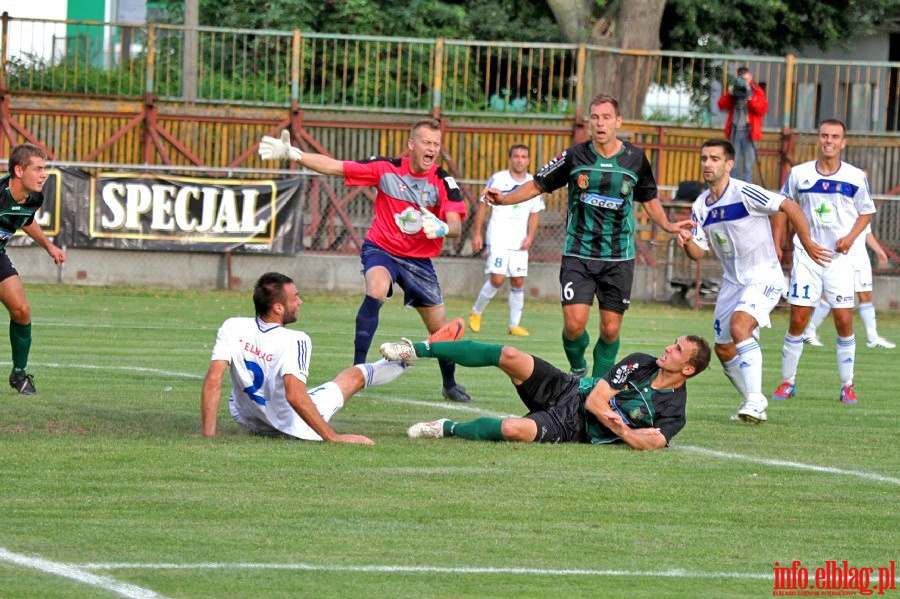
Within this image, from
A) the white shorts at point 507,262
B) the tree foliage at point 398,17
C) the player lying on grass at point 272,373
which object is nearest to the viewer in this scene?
the player lying on grass at point 272,373

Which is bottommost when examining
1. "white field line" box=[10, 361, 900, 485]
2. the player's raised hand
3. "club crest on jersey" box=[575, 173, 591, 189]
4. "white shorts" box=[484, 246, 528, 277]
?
"white field line" box=[10, 361, 900, 485]

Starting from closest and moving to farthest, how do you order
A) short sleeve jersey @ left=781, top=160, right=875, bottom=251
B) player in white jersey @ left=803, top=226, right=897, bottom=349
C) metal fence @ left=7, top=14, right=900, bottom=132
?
short sleeve jersey @ left=781, top=160, right=875, bottom=251 → player in white jersey @ left=803, top=226, right=897, bottom=349 → metal fence @ left=7, top=14, right=900, bottom=132

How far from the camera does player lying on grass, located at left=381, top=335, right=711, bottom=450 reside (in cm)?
891

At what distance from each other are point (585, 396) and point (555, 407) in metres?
0.21

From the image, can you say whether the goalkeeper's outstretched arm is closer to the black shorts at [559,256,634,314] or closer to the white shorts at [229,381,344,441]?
the white shorts at [229,381,344,441]

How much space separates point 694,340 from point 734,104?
15687mm

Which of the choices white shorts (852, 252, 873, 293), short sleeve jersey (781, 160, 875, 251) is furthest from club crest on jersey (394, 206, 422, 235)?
white shorts (852, 252, 873, 293)

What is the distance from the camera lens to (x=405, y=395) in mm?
12039

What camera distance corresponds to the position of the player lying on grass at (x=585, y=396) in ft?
29.2

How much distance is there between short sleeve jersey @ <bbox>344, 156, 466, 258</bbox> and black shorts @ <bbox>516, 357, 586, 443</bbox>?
2.64 m

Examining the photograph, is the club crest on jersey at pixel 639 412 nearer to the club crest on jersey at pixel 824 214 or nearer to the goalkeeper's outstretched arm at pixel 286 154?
the goalkeeper's outstretched arm at pixel 286 154

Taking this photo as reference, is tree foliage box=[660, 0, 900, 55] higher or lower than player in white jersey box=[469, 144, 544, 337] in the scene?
higher

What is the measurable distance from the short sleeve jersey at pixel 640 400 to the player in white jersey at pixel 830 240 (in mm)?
3842

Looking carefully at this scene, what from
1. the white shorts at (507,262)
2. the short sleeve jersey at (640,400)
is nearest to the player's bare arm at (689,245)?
the short sleeve jersey at (640,400)
